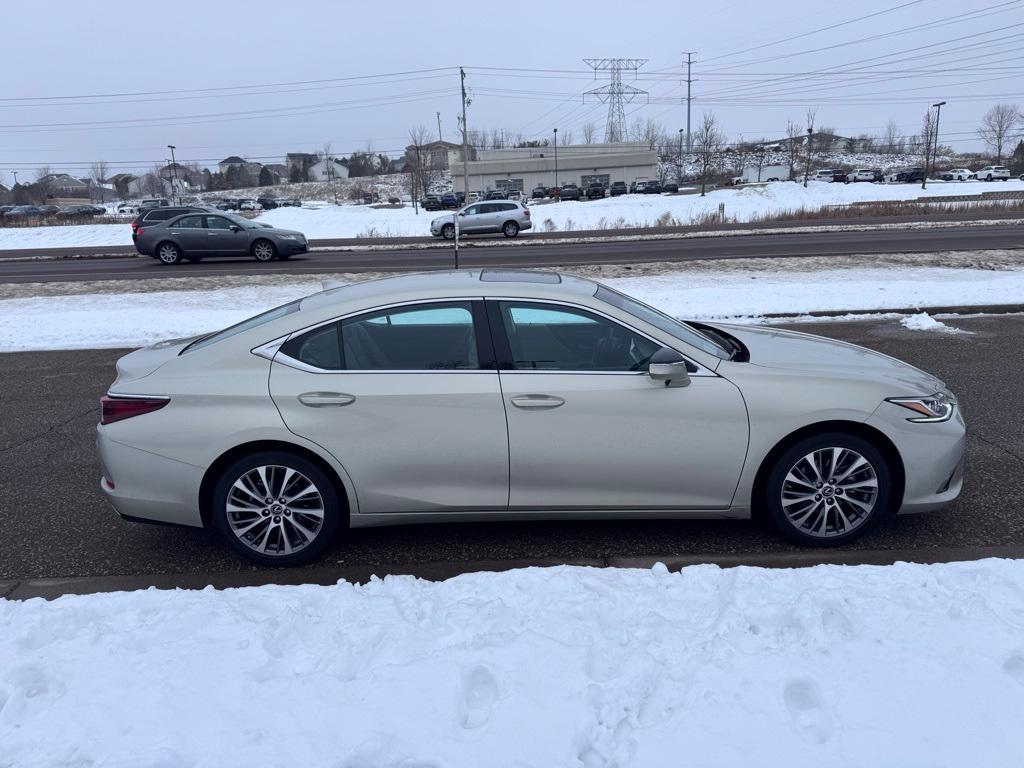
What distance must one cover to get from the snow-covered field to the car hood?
3523 centimetres

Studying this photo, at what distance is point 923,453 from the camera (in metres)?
4.20

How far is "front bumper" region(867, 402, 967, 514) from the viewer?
163 inches

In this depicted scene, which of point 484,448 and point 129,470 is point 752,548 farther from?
point 129,470

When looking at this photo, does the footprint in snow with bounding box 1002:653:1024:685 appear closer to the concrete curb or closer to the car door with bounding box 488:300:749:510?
the concrete curb

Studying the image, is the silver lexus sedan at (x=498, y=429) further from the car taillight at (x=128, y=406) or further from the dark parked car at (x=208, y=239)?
the dark parked car at (x=208, y=239)

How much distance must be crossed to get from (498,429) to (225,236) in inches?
880

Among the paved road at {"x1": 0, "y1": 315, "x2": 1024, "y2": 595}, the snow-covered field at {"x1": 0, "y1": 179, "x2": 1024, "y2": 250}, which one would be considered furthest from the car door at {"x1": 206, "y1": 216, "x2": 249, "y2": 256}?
the paved road at {"x1": 0, "y1": 315, "x2": 1024, "y2": 595}

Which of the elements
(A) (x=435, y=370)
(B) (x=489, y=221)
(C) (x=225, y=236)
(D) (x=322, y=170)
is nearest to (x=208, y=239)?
(C) (x=225, y=236)

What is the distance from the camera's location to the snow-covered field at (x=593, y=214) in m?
41.5

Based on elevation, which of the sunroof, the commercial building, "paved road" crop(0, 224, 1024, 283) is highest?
the commercial building

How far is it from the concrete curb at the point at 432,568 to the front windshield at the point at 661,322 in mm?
1161

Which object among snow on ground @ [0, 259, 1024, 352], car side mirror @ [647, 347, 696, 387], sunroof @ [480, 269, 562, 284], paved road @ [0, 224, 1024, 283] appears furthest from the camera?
paved road @ [0, 224, 1024, 283]

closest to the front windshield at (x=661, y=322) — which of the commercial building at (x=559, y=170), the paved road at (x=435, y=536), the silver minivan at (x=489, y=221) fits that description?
the paved road at (x=435, y=536)

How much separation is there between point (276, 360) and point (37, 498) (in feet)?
8.35
